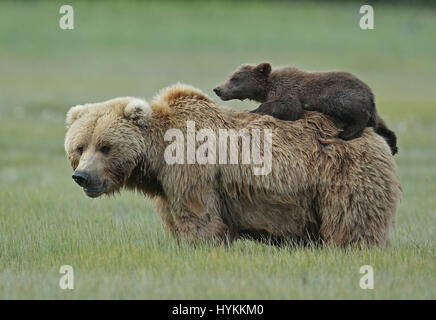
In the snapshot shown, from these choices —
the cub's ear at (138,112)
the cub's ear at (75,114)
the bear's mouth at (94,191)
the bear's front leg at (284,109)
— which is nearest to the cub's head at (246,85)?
the bear's front leg at (284,109)

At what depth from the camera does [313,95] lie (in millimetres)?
7676

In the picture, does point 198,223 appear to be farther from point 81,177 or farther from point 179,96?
point 179,96

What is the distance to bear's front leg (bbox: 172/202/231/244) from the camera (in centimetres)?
700

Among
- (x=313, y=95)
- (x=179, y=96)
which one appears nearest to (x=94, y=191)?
(x=179, y=96)

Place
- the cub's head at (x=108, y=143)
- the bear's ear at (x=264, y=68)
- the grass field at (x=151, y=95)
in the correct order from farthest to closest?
the bear's ear at (x=264, y=68) < the cub's head at (x=108, y=143) < the grass field at (x=151, y=95)

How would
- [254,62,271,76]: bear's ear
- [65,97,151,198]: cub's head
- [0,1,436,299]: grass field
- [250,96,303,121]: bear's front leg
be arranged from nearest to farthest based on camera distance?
1. [0,1,436,299]: grass field
2. [65,97,151,198]: cub's head
3. [250,96,303,121]: bear's front leg
4. [254,62,271,76]: bear's ear

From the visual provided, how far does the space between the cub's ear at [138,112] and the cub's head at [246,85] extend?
58.3 inches

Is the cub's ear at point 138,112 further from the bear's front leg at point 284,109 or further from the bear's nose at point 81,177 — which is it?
the bear's front leg at point 284,109

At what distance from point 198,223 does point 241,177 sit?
64 centimetres

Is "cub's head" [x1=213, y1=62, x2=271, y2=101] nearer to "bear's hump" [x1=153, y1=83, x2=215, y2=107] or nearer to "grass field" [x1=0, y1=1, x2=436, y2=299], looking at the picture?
"bear's hump" [x1=153, y1=83, x2=215, y2=107]

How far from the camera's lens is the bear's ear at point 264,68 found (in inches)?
326

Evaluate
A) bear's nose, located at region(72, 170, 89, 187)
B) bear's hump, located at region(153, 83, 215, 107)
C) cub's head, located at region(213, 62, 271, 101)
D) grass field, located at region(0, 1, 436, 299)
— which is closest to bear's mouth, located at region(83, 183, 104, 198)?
bear's nose, located at region(72, 170, 89, 187)

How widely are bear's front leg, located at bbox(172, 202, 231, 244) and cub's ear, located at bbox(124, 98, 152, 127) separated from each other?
949mm
